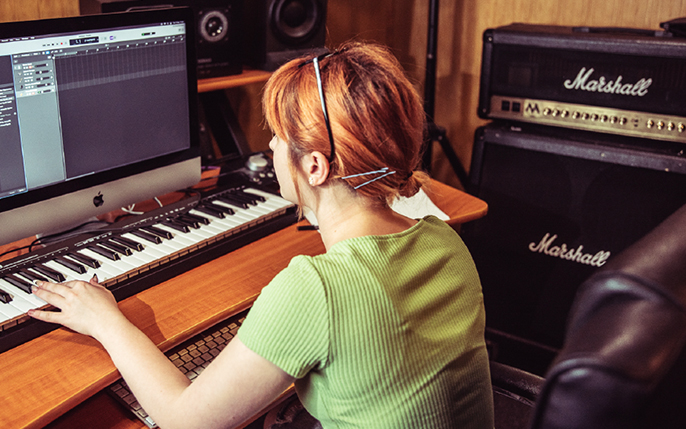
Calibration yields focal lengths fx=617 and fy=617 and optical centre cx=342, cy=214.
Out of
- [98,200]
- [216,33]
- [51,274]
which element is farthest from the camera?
[216,33]

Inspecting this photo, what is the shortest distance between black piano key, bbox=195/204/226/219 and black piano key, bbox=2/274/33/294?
0.43m

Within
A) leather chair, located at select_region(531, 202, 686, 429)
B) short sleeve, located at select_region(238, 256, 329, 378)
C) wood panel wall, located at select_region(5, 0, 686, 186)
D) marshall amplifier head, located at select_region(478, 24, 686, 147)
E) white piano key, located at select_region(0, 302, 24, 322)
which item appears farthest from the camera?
wood panel wall, located at select_region(5, 0, 686, 186)

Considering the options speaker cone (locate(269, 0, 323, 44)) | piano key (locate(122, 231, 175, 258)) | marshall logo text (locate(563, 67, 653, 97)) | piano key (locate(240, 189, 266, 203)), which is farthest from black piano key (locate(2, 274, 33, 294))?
marshall logo text (locate(563, 67, 653, 97))

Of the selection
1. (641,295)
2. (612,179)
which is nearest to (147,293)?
(641,295)

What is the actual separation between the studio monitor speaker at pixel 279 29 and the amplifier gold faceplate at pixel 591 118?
0.61 meters

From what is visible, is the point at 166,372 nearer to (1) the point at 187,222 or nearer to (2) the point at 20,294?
(2) the point at 20,294

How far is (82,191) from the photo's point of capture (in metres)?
1.26

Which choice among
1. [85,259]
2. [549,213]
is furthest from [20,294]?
[549,213]

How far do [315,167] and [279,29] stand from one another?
37.6 inches

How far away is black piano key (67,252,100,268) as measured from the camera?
1146 mm

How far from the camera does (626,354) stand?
1.41 ft

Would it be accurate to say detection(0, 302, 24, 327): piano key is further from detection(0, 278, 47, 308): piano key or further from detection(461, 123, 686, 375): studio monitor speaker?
detection(461, 123, 686, 375): studio monitor speaker

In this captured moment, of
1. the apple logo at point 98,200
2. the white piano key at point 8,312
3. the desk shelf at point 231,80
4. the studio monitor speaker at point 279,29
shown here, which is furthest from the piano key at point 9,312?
the studio monitor speaker at point 279,29

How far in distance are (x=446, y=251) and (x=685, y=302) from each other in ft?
1.60
